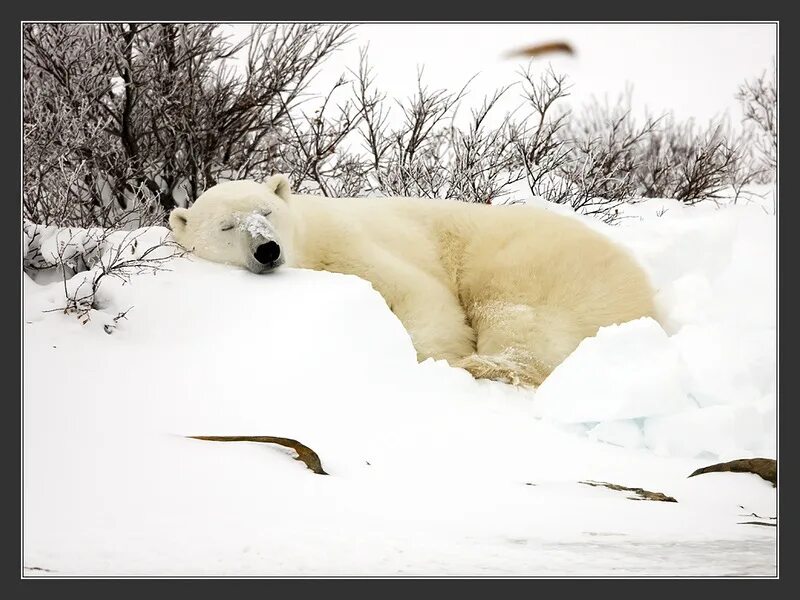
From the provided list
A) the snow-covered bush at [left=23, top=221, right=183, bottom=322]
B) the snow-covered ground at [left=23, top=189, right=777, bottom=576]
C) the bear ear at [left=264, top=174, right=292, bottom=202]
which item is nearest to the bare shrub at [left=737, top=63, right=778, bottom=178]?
the snow-covered ground at [left=23, top=189, right=777, bottom=576]

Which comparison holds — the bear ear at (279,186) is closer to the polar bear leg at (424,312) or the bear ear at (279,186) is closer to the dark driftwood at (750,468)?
the polar bear leg at (424,312)

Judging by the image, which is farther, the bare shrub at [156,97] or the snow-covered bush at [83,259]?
the bare shrub at [156,97]

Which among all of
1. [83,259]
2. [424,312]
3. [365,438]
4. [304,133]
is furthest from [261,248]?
[304,133]

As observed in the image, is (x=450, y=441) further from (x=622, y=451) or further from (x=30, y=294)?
(x=30, y=294)

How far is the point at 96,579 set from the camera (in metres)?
2.79

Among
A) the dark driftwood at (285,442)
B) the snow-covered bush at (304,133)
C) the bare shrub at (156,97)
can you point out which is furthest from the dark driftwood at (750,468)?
the bare shrub at (156,97)

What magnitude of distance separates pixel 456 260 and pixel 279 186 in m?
0.98

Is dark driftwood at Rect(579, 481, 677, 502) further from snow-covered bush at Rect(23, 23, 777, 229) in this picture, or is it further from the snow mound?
snow-covered bush at Rect(23, 23, 777, 229)

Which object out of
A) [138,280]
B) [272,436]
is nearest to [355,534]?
[272,436]

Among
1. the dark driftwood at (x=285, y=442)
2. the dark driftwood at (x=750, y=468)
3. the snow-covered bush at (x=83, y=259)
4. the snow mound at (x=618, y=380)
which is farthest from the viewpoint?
the snow-covered bush at (x=83, y=259)

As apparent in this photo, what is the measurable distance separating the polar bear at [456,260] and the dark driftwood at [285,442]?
1031 mm

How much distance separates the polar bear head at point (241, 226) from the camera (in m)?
4.09

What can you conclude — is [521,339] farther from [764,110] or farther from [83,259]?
[83,259]

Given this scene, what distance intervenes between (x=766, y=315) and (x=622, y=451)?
771 mm
